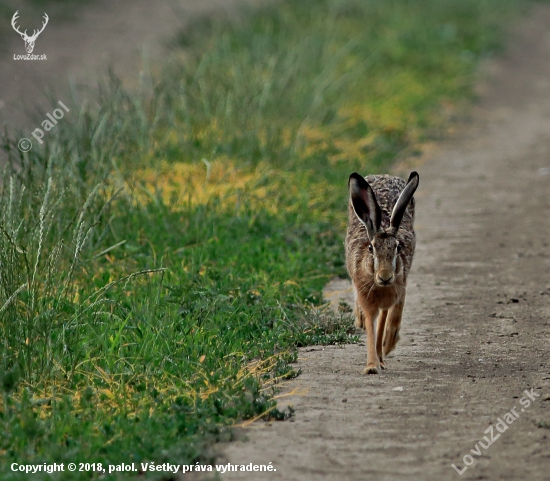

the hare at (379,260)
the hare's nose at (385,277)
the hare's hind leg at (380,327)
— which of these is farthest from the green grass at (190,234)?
the hare's nose at (385,277)

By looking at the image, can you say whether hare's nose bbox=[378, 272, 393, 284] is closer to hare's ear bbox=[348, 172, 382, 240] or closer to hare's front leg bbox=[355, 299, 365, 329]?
hare's ear bbox=[348, 172, 382, 240]

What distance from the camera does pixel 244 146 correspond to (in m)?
10.9

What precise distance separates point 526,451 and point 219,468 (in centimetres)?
140

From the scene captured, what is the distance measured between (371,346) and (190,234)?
284cm

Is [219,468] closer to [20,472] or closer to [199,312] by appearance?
[20,472]

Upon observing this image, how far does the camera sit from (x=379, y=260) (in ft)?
19.5

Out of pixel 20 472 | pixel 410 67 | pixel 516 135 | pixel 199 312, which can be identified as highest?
pixel 410 67

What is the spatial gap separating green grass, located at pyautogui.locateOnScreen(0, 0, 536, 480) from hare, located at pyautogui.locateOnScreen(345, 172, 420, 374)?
0.41 m

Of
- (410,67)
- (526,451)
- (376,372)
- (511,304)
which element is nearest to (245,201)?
(511,304)

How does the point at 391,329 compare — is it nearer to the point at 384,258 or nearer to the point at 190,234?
the point at 384,258

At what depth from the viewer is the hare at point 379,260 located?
19.6 ft

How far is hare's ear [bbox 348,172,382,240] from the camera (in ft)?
20.0

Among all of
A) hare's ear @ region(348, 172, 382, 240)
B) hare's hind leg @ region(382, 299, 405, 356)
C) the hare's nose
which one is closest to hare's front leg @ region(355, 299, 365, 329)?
hare's hind leg @ region(382, 299, 405, 356)

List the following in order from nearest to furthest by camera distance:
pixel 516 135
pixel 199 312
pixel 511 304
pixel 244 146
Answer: pixel 199 312, pixel 511 304, pixel 244 146, pixel 516 135
